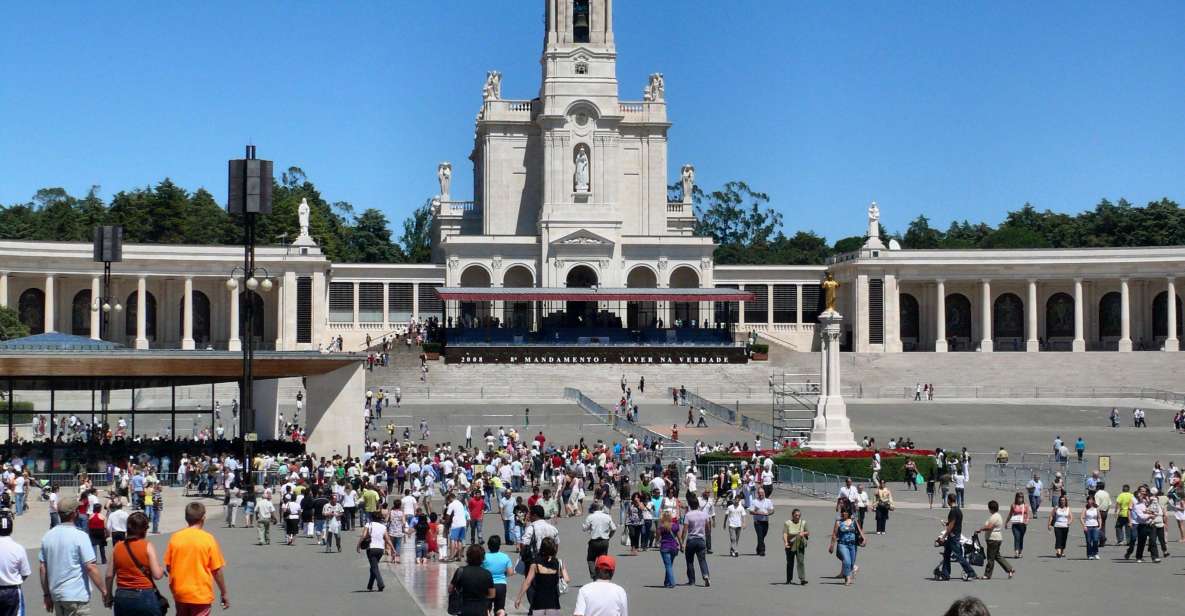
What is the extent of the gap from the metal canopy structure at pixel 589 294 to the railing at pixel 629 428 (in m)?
16.3

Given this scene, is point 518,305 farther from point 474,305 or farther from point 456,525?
point 456,525

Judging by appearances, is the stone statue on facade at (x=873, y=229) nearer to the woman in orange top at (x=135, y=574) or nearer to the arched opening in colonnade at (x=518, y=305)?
the arched opening in colonnade at (x=518, y=305)

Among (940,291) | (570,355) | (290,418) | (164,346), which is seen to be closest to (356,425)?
(290,418)

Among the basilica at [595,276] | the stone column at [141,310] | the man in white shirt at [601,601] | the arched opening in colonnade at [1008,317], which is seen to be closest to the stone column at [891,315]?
the basilica at [595,276]

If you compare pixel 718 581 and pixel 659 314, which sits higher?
pixel 659 314

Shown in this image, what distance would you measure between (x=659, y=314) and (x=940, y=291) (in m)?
16.8

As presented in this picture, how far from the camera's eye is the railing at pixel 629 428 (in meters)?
46.8

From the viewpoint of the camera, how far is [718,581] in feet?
76.8

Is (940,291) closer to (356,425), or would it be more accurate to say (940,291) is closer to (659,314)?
(659,314)

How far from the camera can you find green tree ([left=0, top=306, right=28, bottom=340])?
2943 inches

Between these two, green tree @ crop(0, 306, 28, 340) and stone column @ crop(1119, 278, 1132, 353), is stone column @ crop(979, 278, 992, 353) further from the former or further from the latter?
green tree @ crop(0, 306, 28, 340)

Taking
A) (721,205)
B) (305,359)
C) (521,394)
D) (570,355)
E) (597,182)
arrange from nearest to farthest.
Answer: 1. (305,359)
2. (521,394)
3. (570,355)
4. (597,182)
5. (721,205)

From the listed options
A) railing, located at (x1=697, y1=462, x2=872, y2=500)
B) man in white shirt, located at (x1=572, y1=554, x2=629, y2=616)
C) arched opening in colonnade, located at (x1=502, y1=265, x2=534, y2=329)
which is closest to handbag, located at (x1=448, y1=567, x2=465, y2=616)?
man in white shirt, located at (x1=572, y1=554, x2=629, y2=616)

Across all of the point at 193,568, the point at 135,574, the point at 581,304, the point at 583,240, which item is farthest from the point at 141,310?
the point at 193,568
